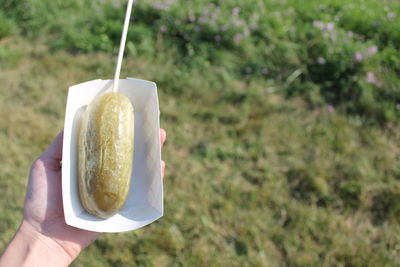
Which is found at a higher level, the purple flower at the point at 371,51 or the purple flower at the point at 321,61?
the purple flower at the point at 371,51

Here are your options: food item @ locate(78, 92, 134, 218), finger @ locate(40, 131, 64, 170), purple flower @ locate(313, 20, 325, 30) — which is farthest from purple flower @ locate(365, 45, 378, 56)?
finger @ locate(40, 131, 64, 170)

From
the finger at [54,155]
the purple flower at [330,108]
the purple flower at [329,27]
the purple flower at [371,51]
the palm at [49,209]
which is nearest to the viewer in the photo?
the palm at [49,209]

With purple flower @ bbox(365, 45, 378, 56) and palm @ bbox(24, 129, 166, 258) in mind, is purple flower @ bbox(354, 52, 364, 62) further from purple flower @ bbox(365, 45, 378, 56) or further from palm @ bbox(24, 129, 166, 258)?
palm @ bbox(24, 129, 166, 258)

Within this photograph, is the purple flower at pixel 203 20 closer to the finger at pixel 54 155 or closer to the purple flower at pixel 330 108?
the purple flower at pixel 330 108

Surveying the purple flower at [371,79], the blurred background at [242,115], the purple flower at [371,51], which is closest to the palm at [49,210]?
the blurred background at [242,115]

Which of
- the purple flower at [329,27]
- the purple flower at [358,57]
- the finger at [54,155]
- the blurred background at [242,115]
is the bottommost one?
the blurred background at [242,115]

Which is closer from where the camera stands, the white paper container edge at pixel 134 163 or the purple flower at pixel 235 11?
the white paper container edge at pixel 134 163

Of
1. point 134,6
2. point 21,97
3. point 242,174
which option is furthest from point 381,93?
point 21,97

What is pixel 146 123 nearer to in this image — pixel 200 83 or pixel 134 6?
pixel 200 83
